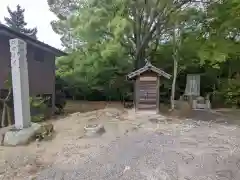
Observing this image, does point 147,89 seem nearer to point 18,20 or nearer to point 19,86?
point 19,86

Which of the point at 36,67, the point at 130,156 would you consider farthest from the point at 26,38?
the point at 130,156

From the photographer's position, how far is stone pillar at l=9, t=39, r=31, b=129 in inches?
291

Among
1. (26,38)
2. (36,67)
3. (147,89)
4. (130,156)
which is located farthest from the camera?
(36,67)

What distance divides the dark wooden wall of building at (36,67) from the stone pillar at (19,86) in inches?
154

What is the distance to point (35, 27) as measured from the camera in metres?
36.4

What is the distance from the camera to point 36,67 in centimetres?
1334

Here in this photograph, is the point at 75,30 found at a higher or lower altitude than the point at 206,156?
higher

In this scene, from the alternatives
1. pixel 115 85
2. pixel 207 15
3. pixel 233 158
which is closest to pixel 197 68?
pixel 207 15

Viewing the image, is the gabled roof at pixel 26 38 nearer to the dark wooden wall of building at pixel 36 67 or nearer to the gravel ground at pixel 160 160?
the dark wooden wall of building at pixel 36 67

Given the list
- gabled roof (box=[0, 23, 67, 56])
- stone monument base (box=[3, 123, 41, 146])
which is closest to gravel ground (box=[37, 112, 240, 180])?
stone monument base (box=[3, 123, 41, 146])

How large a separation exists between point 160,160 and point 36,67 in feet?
32.3

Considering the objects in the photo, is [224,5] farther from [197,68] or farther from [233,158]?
[233,158]

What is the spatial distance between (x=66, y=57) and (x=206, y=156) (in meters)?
11.7

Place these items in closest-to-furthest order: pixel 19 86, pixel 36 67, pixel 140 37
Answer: pixel 19 86, pixel 36 67, pixel 140 37
